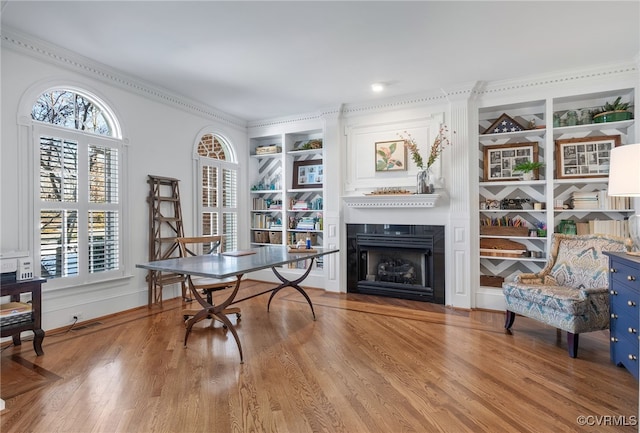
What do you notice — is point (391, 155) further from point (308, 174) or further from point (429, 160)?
point (308, 174)

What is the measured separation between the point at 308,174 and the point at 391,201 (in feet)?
5.27

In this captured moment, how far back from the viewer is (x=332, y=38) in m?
3.06

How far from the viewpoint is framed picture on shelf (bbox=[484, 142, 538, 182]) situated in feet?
13.5

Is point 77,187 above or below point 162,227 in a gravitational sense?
above

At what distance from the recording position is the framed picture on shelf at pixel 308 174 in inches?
214

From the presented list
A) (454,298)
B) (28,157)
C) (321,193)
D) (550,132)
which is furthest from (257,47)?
(454,298)

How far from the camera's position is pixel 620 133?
3.79 m

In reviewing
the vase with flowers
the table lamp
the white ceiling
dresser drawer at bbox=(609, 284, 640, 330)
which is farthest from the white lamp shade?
the vase with flowers

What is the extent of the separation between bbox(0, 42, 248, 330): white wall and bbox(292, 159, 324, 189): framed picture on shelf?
3.81ft

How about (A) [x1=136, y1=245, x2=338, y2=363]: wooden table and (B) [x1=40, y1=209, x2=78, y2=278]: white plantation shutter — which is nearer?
Answer: (A) [x1=136, y1=245, x2=338, y2=363]: wooden table

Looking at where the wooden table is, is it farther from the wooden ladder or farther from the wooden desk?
the wooden ladder

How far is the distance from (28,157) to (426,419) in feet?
12.8

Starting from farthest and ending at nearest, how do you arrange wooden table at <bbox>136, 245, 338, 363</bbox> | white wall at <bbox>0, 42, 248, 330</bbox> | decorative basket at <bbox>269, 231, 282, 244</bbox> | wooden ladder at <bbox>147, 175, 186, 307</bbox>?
decorative basket at <bbox>269, 231, 282, 244</bbox>
wooden ladder at <bbox>147, 175, 186, 307</bbox>
white wall at <bbox>0, 42, 248, 330</bbox>
wooden table at <bbox>136, 245, 338, 363</bbox>

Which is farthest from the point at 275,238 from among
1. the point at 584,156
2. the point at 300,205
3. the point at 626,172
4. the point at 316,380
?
the point at 626,172
